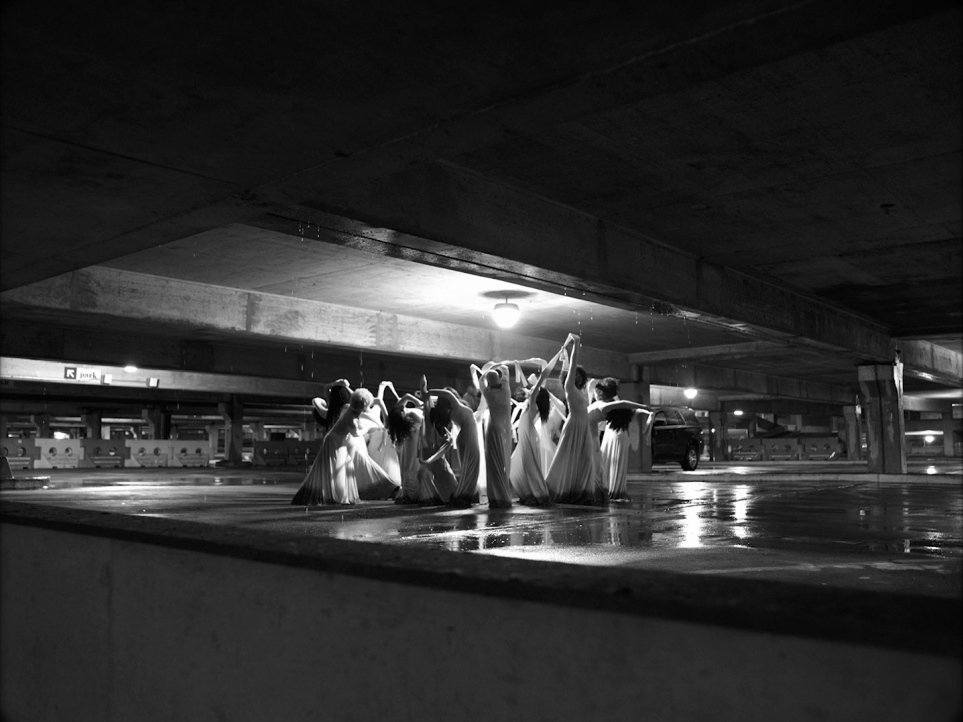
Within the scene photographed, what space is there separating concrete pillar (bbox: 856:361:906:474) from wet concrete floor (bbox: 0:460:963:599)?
658 centimetres

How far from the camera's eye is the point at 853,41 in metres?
6.48

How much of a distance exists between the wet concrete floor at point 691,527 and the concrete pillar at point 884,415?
6.58 m

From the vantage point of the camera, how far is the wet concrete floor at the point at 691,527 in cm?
640

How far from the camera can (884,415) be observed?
24.7m

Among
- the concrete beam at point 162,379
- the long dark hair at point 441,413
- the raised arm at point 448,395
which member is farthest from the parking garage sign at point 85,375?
the raised arm at point 448,395

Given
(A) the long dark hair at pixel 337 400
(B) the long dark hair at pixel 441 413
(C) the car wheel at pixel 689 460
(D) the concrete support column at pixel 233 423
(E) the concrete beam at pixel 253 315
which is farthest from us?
(D) the concrete support column at pixel 233 423

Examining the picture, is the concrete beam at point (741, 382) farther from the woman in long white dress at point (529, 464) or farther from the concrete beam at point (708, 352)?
the woman in long white dress at point (529, 464)

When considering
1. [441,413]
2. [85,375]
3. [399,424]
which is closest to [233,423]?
[85,375]

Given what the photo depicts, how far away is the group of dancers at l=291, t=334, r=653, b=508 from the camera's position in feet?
43.2

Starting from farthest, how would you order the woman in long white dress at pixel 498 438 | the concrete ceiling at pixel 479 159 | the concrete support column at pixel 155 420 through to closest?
the concrete support column at pixel 155 420 → the woman in long white dress at pixel 498 438 → the concrete ceiling at pixel 479 159

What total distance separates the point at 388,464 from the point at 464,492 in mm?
3391

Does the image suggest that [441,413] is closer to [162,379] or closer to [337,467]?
[337,467]

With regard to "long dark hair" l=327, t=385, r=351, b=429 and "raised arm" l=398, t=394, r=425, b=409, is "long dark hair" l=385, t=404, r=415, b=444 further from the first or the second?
"long dark hair" l=327, t=385, r=351, b=429

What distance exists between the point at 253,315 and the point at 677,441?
17.4 metres
